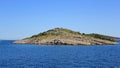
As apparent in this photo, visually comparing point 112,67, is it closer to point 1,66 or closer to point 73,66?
point 73,66

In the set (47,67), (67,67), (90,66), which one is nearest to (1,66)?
(47,67)

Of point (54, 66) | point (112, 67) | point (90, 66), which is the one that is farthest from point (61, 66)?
point (112, 67)

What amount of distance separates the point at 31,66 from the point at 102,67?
53.4ft

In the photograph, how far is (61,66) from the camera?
239 feet

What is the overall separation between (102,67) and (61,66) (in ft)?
30.8

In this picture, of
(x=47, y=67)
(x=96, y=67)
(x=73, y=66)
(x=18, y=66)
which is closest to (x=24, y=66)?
(x=18, y=66)

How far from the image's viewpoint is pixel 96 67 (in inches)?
2793

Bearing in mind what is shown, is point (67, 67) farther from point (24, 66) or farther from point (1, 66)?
point (1, 66)

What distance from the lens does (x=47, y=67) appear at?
2795 inches

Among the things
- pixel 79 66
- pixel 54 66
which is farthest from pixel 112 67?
pixel 54 66

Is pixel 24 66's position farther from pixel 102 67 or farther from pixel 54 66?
pixel 102 67

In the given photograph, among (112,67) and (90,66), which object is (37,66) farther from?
(112,67)

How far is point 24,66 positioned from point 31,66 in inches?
64.5

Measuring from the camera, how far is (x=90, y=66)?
73.2 metres
